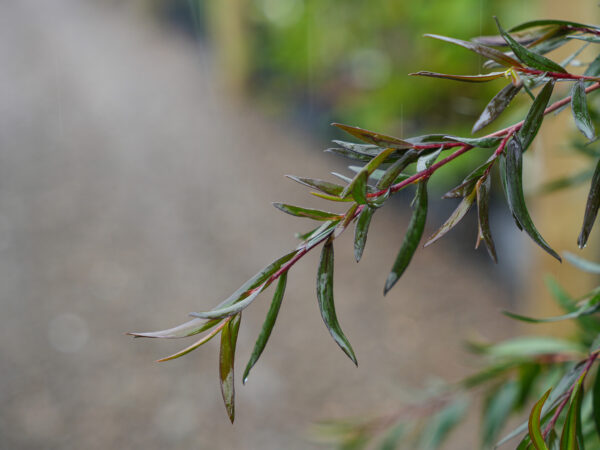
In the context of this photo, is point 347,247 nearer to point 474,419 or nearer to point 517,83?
point 474,419

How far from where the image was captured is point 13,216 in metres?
2.17

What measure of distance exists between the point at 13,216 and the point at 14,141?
624 mm

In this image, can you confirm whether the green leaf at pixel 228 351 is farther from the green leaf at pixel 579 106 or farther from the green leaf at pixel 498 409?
the green leaf at pixel 498 409

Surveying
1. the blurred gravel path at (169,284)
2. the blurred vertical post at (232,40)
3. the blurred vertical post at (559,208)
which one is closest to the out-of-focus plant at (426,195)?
the blurred gravel path at (169,284)

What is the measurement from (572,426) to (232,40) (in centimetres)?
294

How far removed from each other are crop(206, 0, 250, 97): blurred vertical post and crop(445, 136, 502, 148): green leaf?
2.84m

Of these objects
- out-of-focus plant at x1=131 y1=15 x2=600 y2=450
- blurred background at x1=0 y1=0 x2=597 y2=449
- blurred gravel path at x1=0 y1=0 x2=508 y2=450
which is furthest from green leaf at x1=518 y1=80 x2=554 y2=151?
blurred gravel path at x1=0 y1=0 x2=508 y2=450

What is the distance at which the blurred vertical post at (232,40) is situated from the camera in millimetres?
2895

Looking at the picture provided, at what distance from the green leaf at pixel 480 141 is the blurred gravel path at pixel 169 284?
73cm

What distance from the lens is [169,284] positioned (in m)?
1.91

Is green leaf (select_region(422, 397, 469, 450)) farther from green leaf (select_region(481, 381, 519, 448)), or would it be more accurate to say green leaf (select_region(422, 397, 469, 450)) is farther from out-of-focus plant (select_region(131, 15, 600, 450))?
out-of-focus plant (select_region(131, 15, 600, 450))

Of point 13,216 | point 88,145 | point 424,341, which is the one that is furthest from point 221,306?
point 88,145

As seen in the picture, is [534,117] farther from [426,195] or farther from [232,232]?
[232,232]

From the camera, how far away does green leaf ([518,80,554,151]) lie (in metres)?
0.21
